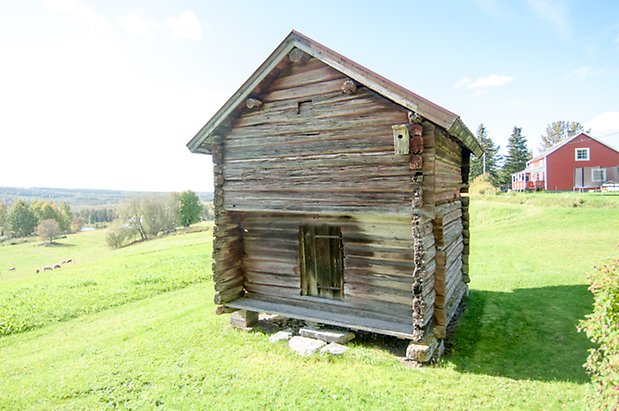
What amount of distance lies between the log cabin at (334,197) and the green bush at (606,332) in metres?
3.11

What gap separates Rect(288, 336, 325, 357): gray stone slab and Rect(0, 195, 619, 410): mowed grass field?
0.81 feet

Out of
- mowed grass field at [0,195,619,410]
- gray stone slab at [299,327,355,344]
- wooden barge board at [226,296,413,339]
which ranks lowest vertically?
mowed grass field at [0,195,619,410]

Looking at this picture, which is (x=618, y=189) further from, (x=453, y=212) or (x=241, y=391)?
(x=241, y=391)

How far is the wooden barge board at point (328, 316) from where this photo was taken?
809 centimetres

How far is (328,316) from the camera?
912 cm

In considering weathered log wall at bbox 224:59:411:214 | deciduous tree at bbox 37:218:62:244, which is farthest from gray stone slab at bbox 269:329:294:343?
deciduous tree at bbox 37:218:62:244

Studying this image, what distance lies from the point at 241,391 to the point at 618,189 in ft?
140

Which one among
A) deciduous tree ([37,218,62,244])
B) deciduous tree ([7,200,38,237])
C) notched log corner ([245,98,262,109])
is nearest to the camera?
notched log corner ([245,98,262,109])

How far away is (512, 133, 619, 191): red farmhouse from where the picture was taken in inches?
1596

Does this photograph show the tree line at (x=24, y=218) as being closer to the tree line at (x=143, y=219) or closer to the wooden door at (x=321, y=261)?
the tree line at (x=143, y=219)

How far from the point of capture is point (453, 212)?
1084 centimetres

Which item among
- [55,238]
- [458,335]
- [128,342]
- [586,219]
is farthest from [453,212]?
[55,238]

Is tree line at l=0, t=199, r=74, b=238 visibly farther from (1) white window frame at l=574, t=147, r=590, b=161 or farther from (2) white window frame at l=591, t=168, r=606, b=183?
(2) white window frame at l=591, t=168, r=606, b=183

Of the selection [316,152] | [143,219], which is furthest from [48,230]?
[316,152]
